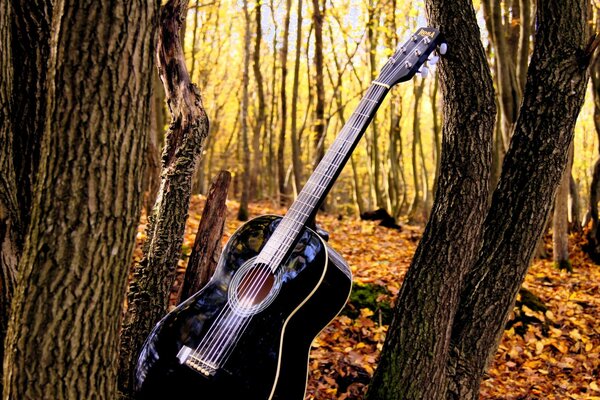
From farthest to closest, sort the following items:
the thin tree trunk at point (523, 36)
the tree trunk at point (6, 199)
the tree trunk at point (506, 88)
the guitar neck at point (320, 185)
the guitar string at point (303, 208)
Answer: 1. the thin tree trunk at point (523, 36)
2. the tree trunk at point (506, 88)
3. the guitar neck at point (320, 185)
4. the guitar string at point (303, 208)
5. the tree trunk at point (6, 199)

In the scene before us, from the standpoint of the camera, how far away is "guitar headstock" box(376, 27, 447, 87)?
3.03 metres

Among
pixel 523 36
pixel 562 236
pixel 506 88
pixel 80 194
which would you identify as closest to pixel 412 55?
pixel 80 194

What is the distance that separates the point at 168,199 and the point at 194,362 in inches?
43.0

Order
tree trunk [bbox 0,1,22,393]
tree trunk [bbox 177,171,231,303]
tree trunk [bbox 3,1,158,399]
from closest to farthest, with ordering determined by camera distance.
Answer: tree trunk [bbox 3,1,158,399] → tree trunk [bbox 0,1,22,393] → tree trunk [bbox 177,171,231,303]

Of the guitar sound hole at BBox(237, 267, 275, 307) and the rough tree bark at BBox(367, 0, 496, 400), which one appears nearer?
the guitar sound hole at BBox(237, 267, 275, 307)

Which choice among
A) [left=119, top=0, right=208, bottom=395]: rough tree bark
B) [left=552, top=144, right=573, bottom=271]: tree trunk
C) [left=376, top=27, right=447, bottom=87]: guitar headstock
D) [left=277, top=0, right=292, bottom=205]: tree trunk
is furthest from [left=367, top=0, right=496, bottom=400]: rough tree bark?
[left=277, top=0, right=292, bottom=205]: tree trunk

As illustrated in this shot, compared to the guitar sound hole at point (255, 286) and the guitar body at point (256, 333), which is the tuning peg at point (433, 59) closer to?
the guitar body at point (256, 333)

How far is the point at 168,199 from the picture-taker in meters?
3.33

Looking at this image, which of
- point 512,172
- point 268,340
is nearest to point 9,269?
point 268,340

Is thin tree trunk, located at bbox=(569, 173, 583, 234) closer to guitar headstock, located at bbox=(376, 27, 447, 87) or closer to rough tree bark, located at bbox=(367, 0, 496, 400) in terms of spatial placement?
rough tree bark, located at bbox=(367, 0, 496, 400)

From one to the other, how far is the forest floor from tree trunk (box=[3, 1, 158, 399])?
249cm

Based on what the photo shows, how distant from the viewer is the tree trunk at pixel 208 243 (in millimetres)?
3596

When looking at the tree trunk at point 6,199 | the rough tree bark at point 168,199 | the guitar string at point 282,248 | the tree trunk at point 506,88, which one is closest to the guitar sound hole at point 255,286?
the guitar string at point 282,248

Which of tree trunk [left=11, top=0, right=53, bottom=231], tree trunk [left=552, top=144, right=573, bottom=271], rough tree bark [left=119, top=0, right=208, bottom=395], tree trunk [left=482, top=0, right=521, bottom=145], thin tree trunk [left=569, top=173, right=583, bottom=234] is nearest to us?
tree trunk [left=11, top=0, right=53, bottom=231]
